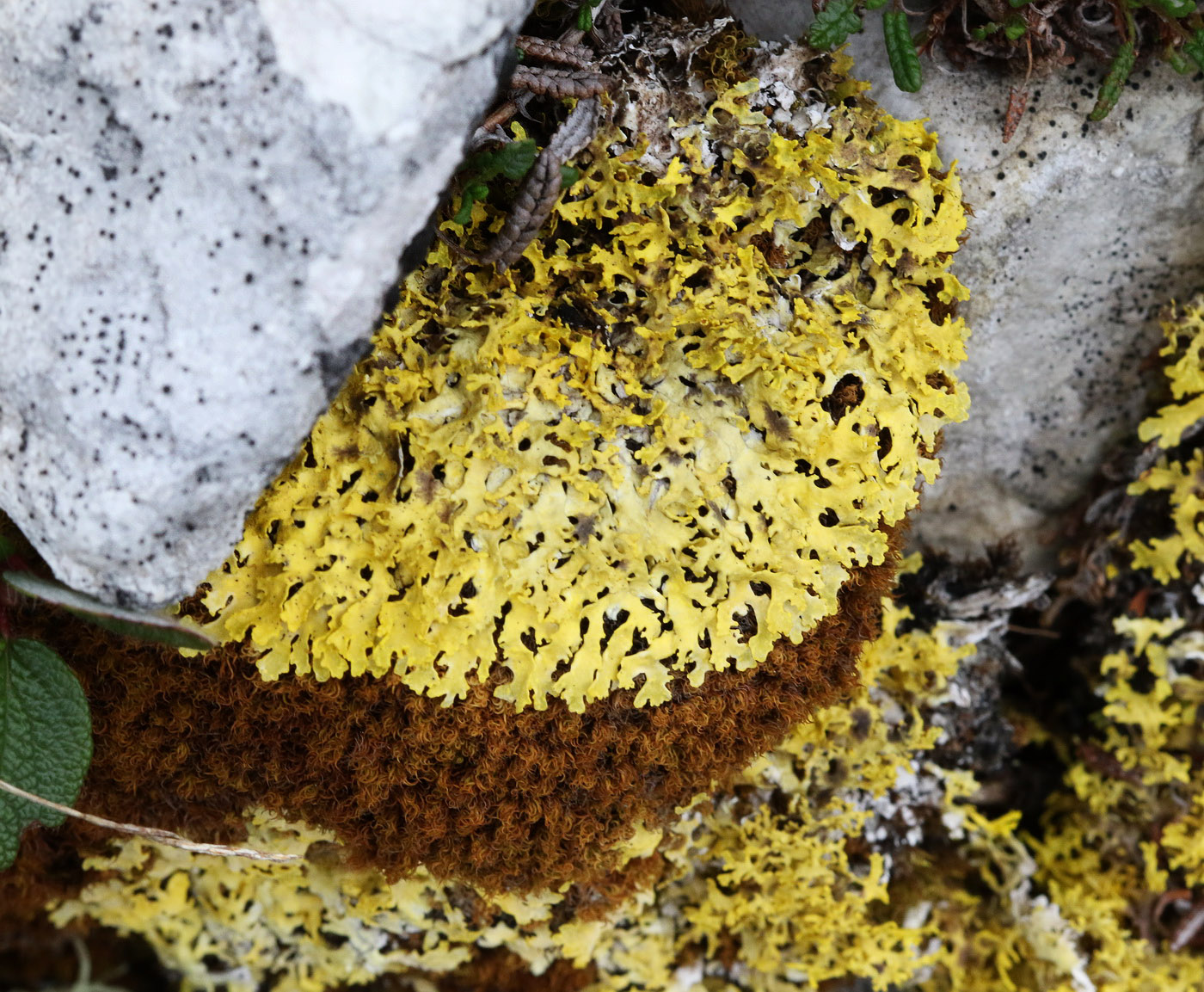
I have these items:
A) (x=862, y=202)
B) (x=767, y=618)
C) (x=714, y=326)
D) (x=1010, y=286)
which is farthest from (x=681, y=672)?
(x=1010, y=286)

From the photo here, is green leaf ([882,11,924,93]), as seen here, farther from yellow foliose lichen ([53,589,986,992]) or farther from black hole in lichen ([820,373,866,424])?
yellow foliose lichen ([53,589,986,992])

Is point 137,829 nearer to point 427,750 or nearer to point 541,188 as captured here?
point 427,750

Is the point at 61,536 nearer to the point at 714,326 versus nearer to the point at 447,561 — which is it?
the point at 447,561

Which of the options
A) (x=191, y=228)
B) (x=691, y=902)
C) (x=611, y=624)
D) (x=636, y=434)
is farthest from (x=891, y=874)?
(x=191, y=228)

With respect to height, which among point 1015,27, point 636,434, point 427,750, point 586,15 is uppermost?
point 1015,27

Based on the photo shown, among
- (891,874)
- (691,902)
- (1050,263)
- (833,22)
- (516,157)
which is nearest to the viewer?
(516,157)

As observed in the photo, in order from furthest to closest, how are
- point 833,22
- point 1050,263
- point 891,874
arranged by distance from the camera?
point 891,874, point 1050,263, point 833,22
